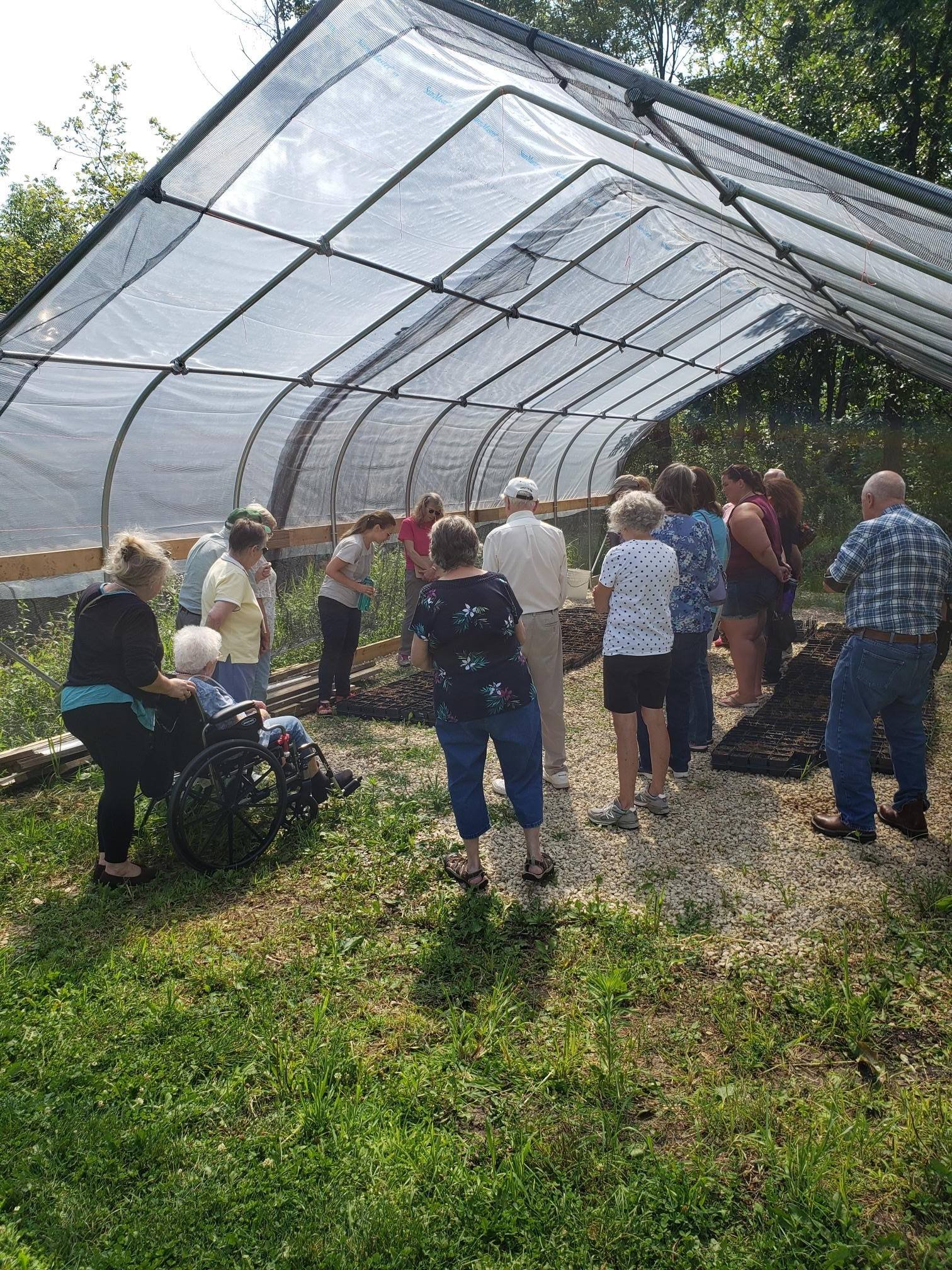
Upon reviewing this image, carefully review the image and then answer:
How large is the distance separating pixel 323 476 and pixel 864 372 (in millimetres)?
13967

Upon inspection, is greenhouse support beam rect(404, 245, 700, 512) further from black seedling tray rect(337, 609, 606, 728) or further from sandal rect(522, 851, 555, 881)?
sandal rect(522, 851, 555, 881)

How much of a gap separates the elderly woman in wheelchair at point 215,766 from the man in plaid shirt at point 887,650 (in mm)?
2862

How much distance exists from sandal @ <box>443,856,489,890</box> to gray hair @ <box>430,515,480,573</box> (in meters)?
1.42

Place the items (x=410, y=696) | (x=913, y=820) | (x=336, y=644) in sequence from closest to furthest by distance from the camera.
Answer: (x=913, y=820), (x=336, y=644), (x=410, y=696)

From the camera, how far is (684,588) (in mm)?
5539

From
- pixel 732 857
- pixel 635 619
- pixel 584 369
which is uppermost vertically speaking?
pixel 584 369

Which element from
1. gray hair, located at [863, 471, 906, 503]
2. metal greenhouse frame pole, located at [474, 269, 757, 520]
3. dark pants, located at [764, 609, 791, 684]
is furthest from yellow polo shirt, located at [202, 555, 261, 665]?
metal greenhouse frame pole, located at [474, 269, 757, 520]

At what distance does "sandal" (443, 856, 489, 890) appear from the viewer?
4246mm

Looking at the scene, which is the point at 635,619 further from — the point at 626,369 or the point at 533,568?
the point at 626,369

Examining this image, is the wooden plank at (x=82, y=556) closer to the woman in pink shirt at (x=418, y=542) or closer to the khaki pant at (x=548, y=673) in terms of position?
the woman in pink shirt at (x=418, y=542)

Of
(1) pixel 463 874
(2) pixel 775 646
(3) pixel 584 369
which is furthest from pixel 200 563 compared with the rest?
(3) pixel 584 369

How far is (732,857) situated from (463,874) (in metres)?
1.42

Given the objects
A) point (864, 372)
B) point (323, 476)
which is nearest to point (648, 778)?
point (323, 476)

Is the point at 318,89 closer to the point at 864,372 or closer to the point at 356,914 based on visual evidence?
the point at 356,914
